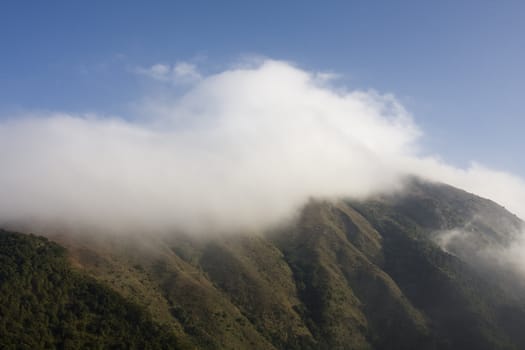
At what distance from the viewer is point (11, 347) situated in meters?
200
